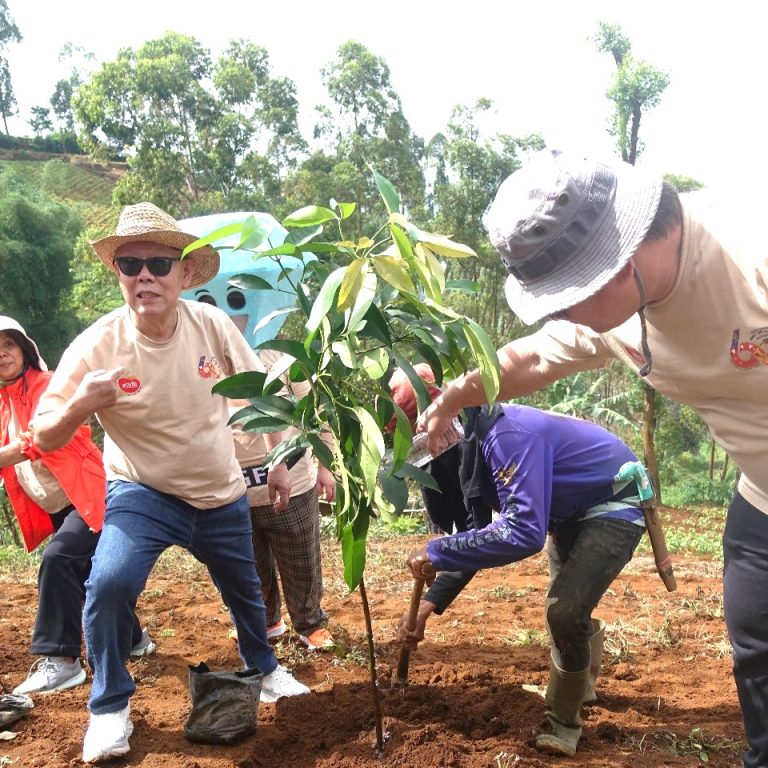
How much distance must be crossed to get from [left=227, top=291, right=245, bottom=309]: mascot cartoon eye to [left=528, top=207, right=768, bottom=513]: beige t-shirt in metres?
2.17

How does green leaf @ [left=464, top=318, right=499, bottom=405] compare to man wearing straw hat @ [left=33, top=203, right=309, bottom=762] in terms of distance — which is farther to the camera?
man wearing straw hat @ [left=33, top=203, right=309, bottom=762]

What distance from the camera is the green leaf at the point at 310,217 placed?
6.37 feet

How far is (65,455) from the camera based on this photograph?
3.42 metres

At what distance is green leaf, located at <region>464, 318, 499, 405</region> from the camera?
189 cm

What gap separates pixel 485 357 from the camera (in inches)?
74.9

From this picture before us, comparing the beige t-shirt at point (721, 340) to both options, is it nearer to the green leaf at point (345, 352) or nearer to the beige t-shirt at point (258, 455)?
the green leaf at point (345, 352)

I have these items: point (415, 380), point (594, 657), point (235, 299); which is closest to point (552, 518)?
point (594, 657)

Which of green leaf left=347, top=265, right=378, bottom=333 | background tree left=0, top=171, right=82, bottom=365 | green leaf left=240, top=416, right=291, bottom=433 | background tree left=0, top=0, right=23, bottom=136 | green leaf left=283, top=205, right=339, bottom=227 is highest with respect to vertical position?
background tree left=0, top=0, right=23, bottom=136

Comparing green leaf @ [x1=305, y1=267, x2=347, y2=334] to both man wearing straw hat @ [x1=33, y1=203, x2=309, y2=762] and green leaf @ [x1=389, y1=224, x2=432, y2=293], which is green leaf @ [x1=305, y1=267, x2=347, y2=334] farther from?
man wearing straw hat @ [x1=33, y1=203, x2=309, y2=762]

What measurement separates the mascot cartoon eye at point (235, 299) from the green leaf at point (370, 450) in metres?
2.01

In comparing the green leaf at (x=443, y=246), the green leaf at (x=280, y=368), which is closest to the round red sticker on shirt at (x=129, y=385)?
the green leaf at (x=280, y=368)

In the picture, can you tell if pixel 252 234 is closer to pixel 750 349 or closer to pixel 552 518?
pixel 750 349

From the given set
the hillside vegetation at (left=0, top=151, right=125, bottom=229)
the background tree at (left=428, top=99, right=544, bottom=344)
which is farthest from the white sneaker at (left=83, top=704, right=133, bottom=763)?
→ the hillside vegetation at (left=0, top=151, right=125, bottom=229)

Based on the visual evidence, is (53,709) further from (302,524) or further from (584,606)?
(584,606)
